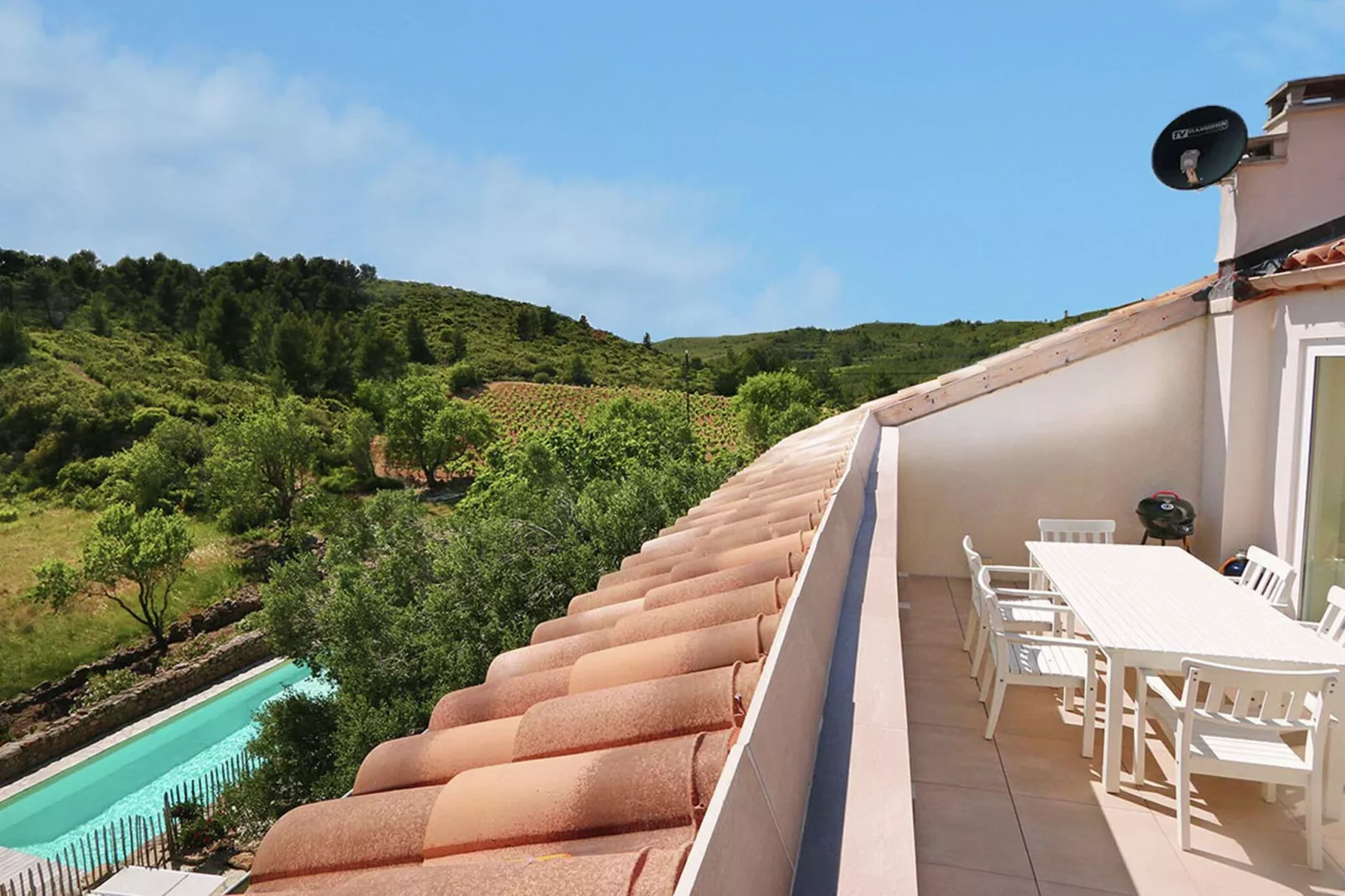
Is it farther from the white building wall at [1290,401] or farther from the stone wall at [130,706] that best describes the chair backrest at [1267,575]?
the stone wall at [130,706]

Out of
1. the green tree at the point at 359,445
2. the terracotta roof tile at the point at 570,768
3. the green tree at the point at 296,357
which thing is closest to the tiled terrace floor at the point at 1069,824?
the terracotta roof tile at the point at 570,768

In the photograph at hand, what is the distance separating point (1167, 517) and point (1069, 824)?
3.63 meters

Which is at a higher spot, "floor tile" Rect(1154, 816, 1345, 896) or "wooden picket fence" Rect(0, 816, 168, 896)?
"floor tile" Rect(1154, 816, 1345, 896)

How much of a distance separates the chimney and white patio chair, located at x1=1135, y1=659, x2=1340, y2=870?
3877 millimetres

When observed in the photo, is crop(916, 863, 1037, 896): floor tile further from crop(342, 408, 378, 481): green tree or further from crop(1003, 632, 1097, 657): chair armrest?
crop(342, 408, 378, 481): green tree

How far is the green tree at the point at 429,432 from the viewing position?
41.5m

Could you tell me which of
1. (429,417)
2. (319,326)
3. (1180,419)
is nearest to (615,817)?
(1180,419)

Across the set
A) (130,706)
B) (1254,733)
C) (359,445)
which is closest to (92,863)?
(130,706)

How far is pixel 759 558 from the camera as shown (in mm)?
2668

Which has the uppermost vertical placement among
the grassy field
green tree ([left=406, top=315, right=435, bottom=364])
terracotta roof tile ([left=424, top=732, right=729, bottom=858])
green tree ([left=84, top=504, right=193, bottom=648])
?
green tree ([left=406, top=315, right=435, bottom=364])

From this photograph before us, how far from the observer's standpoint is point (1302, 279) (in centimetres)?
475

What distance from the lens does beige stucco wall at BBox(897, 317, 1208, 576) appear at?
21.1 ft

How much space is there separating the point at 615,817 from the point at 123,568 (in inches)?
1000

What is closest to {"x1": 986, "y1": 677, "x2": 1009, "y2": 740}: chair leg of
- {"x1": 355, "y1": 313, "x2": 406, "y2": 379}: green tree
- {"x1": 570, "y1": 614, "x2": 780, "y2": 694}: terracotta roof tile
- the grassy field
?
{"x1": 570, "y1": 614, "x2": 780, "y2": 694}: terracotta roof tile
